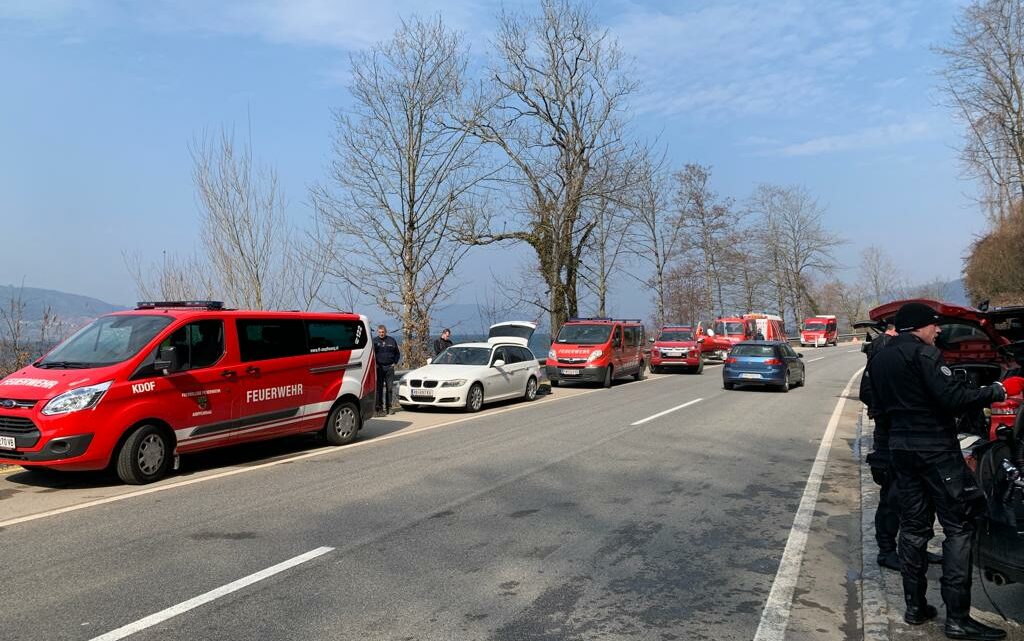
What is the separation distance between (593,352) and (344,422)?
1169 centimetres

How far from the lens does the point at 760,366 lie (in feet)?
65.7

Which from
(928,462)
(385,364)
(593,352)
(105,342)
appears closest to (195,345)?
(105,342)

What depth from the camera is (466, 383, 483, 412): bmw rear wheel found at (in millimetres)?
15922

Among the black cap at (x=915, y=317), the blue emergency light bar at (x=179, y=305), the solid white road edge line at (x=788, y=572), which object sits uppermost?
the blue emergency light bar at (x=179, y=305)

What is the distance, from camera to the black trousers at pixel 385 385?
15.5 m

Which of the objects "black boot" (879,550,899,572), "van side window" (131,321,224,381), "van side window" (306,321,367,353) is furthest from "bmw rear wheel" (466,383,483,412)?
"black boot" (879,550,899,572)

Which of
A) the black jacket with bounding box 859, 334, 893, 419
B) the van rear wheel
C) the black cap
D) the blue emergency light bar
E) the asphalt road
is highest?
the blue emergency light bar

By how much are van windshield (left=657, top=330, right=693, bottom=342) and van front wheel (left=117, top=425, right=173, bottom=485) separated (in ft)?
76.2

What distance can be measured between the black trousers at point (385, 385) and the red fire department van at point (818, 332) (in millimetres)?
54003

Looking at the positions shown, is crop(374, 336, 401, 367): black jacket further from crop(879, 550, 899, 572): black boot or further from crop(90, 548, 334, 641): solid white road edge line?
crop(879, 550, 899, 572): black boot

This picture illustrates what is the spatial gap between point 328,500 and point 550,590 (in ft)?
10.8

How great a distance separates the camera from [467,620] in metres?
4.32

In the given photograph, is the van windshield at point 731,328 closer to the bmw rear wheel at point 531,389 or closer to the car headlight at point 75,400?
the bmw rear wheel at point 531,389

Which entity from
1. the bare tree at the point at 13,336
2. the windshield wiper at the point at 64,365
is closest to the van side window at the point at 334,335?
the windshield wiper at the point at 64,365
